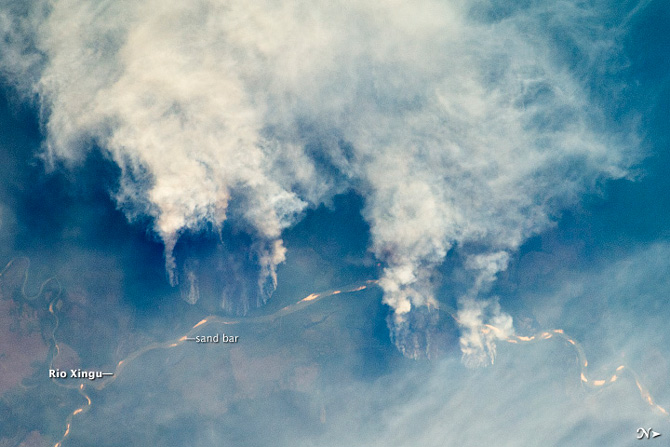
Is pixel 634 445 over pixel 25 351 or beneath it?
beneath

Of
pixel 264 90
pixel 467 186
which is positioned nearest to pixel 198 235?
pixel 264 90

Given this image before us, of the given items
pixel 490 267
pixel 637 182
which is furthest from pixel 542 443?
pixel 637 182

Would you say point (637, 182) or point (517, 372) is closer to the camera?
point (637, 182)

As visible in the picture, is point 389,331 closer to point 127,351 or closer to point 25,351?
point 127,351

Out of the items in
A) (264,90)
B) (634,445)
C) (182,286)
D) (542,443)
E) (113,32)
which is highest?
(113,32)

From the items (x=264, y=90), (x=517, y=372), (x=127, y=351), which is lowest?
(x=517, y=372)

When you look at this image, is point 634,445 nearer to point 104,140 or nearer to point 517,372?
point 517,372
